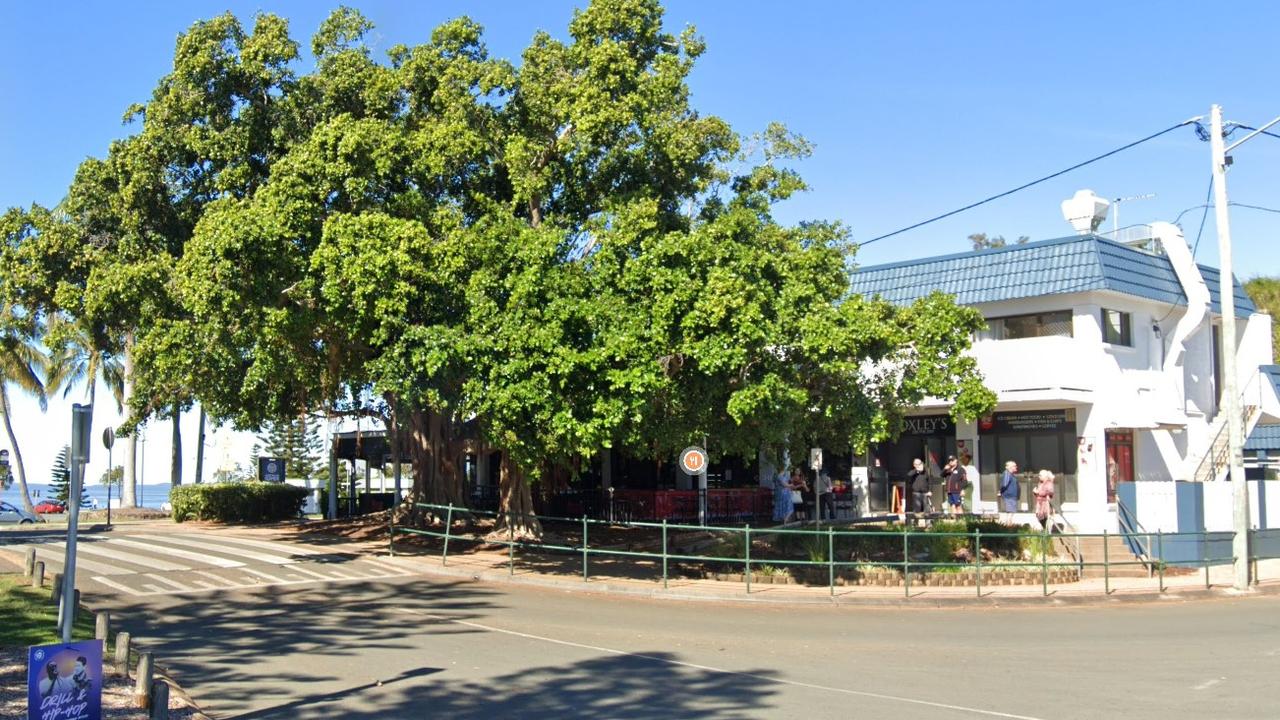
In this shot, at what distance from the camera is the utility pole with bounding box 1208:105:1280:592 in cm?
2022

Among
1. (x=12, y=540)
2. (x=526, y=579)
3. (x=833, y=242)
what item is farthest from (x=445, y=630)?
(x=12, y=540)

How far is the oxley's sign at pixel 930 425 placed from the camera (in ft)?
93.7

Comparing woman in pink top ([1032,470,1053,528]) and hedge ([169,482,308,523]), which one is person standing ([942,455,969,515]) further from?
hedge ([169,482,308,523])

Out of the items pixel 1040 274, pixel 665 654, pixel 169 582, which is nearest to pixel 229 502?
pixel 169 582

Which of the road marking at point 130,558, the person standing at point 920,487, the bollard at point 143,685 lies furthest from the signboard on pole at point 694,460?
the bollard at point 143,685

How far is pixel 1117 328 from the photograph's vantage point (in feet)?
89.4

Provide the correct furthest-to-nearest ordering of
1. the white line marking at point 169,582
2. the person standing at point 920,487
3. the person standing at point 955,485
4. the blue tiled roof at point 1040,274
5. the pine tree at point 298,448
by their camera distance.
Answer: the pine tree at point 298,448
the blue tiled roof at point 1040,274
the person standing at point 955,485
the person standing at point 920,487
the white line marking at point 169,582

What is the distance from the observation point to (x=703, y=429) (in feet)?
61.8

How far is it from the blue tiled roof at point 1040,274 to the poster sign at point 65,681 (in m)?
21.5

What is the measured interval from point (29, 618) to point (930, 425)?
21608mm

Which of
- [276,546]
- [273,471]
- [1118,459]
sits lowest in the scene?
[276,546]

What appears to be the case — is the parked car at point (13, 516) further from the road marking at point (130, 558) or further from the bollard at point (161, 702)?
the bollard at point (161, 702)

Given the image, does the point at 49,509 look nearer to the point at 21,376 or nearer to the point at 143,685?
the point at 21,376

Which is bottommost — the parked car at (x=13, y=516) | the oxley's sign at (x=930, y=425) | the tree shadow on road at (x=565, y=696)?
the parked car at (x=13, y=516)
